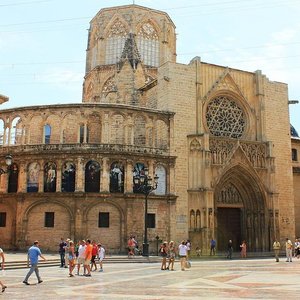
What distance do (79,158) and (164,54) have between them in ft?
61.4

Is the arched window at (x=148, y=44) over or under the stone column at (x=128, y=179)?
over

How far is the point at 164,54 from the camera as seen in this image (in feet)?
145

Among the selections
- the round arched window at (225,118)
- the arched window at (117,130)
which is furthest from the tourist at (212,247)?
the arched window at (117,130)

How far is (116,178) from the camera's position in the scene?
30.6 metres

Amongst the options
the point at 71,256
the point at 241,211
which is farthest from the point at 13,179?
the point at 241,211

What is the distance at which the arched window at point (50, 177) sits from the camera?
99.2ft

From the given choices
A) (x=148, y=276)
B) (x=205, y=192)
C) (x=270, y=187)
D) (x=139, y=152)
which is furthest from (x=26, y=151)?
(x=270, y=187)

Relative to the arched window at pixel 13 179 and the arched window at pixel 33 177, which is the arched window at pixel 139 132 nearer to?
the arched window at pixel 33 177

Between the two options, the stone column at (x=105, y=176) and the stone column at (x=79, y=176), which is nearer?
the stone column at (x=79, y=176)

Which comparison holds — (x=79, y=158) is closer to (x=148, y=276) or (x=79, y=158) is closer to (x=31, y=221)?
(x=31, y=221)

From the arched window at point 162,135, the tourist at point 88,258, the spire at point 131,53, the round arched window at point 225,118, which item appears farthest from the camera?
the spire at point 131,53

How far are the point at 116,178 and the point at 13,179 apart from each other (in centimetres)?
747

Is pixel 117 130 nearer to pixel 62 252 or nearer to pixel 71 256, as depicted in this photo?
pixel 62 252

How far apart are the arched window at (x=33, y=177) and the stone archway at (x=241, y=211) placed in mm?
13684
